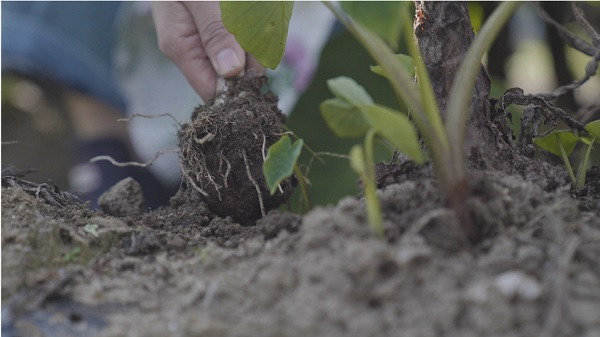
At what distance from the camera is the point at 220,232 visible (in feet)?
2.65

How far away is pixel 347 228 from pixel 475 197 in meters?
0.13

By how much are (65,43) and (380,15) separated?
2.10 meters

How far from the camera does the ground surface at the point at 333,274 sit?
19.3 inches

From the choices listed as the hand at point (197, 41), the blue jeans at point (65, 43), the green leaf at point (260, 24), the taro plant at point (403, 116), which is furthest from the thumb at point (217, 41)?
the blue jeans at point (65, 43)

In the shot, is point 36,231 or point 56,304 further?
point 36,231

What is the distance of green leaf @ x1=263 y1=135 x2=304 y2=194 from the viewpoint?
0.64m

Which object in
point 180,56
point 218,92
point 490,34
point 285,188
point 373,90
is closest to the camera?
point 490,34

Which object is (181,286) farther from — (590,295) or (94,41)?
(94,41)

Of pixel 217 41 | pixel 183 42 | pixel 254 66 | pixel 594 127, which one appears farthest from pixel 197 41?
pixel 594 127

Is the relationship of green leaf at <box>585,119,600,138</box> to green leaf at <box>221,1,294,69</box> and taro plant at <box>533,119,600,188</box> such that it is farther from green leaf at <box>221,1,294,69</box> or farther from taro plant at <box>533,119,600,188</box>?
green leaf at <box>221,1,294,69</box>

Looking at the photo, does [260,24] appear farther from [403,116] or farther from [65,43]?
[65,43]

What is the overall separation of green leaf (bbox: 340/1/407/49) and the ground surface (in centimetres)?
16

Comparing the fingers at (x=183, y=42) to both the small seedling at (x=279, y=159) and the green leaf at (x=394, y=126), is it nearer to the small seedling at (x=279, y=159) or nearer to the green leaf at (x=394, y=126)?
the small seedling at (x=279, y=159)

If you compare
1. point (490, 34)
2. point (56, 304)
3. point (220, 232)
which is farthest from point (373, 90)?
point (56, 304)
